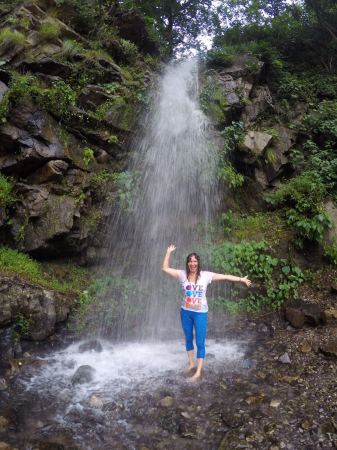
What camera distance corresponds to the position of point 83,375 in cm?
557

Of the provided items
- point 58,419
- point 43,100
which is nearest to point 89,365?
point 58,419

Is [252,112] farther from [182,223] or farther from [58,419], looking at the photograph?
[58,419]

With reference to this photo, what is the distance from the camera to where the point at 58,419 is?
4609mm

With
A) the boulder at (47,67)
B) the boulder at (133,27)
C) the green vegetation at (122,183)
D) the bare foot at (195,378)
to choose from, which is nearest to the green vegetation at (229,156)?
the green vegetation at (122,183)

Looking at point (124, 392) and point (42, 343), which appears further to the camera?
point (42, 343)

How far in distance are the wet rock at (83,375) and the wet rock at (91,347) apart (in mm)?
817

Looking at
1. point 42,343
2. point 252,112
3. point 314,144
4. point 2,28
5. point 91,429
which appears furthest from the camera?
point 252,112

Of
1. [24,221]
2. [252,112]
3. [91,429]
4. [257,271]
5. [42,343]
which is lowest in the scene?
[91,429]

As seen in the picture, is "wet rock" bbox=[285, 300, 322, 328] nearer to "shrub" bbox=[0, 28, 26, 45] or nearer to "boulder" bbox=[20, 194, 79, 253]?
"boulder" bbox=[20, 194, 79, 253]

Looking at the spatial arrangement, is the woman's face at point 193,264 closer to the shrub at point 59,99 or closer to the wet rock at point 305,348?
the wet rock at point 305,348

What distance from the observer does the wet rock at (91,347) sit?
6.63 metres

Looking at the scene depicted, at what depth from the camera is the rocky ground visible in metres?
4.22

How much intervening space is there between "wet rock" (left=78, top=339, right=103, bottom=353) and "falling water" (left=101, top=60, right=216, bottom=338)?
86 cm

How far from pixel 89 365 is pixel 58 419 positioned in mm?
1393
